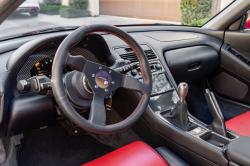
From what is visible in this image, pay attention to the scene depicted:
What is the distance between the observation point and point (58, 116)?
1564 mm

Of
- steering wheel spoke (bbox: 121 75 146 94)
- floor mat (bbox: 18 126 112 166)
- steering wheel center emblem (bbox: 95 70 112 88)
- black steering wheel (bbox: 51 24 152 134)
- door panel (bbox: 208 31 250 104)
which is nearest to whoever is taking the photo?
black steering wheel (bbox: 51 24 152 134)

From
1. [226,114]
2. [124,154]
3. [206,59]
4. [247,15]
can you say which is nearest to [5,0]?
[124,154]

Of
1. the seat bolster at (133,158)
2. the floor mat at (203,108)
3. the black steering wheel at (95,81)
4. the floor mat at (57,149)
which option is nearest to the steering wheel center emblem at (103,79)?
the black steering wheel at (95,81)

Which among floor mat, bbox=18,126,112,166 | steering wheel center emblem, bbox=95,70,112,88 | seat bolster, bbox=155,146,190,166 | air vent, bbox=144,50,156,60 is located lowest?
floor mat, bbox=18,126,112,166

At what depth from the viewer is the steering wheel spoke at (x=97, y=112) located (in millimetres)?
1082

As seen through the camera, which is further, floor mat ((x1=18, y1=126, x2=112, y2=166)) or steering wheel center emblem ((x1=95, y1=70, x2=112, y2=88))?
floor mat ((x1=18, y1=126, x2=112, y2=166))

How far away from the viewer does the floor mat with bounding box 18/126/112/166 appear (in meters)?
2.01

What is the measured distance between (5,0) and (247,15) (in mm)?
2254

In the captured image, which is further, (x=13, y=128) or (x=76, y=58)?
(x=13, y=128)

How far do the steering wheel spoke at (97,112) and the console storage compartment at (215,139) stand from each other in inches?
23.6

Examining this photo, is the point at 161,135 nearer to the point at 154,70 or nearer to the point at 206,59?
the point at 154,70

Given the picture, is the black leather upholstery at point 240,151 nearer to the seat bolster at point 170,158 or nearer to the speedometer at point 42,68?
the seat bolster at point 170,158

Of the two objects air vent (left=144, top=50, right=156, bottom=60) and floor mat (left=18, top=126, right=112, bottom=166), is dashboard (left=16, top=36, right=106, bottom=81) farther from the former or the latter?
floor mat (left=18, top=126, right=112, bottom=166)

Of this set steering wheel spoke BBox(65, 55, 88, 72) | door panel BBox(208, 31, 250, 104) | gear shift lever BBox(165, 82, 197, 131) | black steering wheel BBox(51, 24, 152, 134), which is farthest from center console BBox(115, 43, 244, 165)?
door panel BBox(208, 31, 250, 104)
